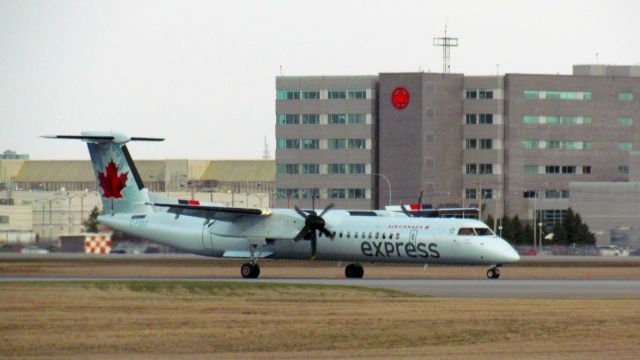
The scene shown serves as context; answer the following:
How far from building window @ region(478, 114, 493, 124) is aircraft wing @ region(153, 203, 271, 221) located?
113584 millimetres

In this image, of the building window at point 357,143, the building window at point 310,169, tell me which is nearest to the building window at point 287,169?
the building window at point 310,169

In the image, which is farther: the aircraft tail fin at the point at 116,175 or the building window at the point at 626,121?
the building window at the point at 626,121

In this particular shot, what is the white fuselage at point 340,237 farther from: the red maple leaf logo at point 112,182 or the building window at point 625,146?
the building window at point 625,146

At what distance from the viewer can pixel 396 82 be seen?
170125 mm

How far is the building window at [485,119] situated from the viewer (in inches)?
6890

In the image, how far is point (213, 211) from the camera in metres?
63.5

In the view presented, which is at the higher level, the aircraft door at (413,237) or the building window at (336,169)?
the building window at (336,169)

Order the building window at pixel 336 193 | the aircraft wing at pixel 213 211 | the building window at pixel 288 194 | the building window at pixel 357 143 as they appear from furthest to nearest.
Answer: the building window at pixel 288 194, the building window at pixel 357 143, the building window at pixel 336 193, the aircraft wing at pixel 213 211

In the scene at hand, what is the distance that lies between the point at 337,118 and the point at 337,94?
11.0ft

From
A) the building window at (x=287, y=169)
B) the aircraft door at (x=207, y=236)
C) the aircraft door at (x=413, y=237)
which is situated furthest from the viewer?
the building window at (x=287, y=169)

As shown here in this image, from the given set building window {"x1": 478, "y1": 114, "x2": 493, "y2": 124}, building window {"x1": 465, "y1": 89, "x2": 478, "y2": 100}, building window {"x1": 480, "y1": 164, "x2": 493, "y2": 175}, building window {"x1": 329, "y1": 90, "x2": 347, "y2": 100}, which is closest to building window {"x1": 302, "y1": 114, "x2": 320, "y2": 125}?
building window {"x1": 329, "y1": 90, "x2": 347, "y2": 100}

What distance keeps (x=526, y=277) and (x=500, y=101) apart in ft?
361

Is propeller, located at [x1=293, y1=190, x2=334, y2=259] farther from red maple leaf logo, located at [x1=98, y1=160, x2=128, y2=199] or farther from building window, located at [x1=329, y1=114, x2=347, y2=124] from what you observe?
building window, located at [x1=329, y1=114, x2=347, y2=124]

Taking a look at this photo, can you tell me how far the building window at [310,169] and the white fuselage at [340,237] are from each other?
107301 mm
